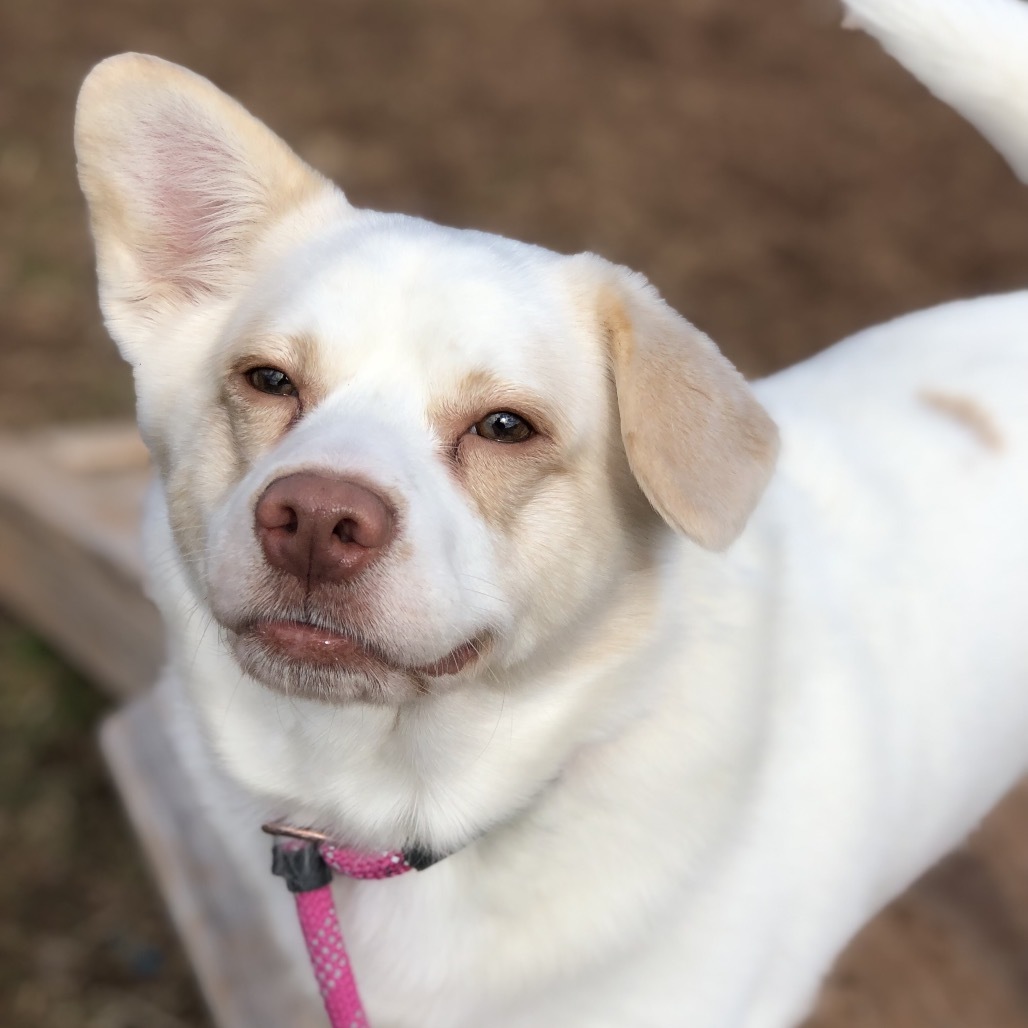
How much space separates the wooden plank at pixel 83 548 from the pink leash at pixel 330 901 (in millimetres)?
1481

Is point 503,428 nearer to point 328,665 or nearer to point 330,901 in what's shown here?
point 328,665

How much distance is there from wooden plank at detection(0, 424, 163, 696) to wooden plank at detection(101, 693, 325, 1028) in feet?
0.79

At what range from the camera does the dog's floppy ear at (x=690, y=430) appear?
161cm

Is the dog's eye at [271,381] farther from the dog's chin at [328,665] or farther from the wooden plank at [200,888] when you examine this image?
the wooden plank at [200,888]

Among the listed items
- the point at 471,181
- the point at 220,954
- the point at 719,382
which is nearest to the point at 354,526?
the point at 719,382

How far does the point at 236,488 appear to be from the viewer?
163cm

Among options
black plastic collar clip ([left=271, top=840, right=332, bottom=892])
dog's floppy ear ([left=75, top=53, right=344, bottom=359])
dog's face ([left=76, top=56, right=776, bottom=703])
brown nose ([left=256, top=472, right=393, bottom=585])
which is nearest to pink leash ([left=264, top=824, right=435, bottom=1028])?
black plastic collar clip ([left=271, top=840, right=332, bottom=892])

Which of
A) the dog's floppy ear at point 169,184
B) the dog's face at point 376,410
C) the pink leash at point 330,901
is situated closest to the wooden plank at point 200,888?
the pink leash at point 330,901

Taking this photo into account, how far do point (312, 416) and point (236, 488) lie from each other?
15 centimetres

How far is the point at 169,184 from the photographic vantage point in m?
1.90

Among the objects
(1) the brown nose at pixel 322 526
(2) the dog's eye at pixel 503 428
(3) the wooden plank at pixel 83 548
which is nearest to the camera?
(1) the brown nose at pixel 322 526

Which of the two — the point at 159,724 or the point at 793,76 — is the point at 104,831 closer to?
the point at 159,724

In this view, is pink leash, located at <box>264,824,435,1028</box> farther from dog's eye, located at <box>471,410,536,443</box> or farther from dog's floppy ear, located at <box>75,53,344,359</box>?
dog's floppy ear, located at <box>75,53,344,359</box>

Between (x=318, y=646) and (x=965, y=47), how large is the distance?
1503mm
